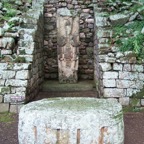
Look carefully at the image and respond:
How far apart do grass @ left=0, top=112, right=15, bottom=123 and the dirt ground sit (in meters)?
0.09

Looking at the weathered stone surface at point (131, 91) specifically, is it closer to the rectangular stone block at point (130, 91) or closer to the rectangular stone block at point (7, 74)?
the rectangular stone block at point (130, 91)

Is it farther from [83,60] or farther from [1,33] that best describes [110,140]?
[83,60]

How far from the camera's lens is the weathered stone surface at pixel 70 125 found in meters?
3.87

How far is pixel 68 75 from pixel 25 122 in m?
5.18

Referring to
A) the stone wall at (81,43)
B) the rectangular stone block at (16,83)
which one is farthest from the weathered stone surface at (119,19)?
the rectangular stone block at (16,83)

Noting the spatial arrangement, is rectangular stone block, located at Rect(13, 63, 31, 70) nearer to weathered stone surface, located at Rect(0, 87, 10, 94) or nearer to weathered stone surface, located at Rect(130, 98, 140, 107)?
weathered stone surface, located at Rect(0, 87, 10, 94)

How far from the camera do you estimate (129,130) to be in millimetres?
5742

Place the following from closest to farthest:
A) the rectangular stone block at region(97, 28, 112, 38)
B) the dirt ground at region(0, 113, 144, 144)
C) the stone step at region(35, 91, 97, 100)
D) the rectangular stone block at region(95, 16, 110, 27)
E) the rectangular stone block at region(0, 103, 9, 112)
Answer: the dirt ground at region(0, 113, 144, 144) → the rectangular stone block at region(0, 103, 9, 112) → the rectangular stone block at region(97, 28, 112, 38) → the stone step at region(35, 91, 97, 100) → the rectangular stone block at region(95, 16, 110, 27)

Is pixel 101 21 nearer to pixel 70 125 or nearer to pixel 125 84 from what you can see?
pixel 125 84

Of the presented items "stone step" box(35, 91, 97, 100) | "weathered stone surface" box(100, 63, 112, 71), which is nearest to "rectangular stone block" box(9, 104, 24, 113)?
"stone step" box(35, 91, 97, 100)

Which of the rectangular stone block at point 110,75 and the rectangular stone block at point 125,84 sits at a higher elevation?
the rectangular stone block at point 110,75

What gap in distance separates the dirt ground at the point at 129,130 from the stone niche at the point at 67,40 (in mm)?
3072

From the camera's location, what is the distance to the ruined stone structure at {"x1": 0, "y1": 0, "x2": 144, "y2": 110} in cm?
686

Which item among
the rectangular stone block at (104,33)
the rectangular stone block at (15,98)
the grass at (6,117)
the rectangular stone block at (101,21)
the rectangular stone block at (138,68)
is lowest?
the grass at (6,117)
